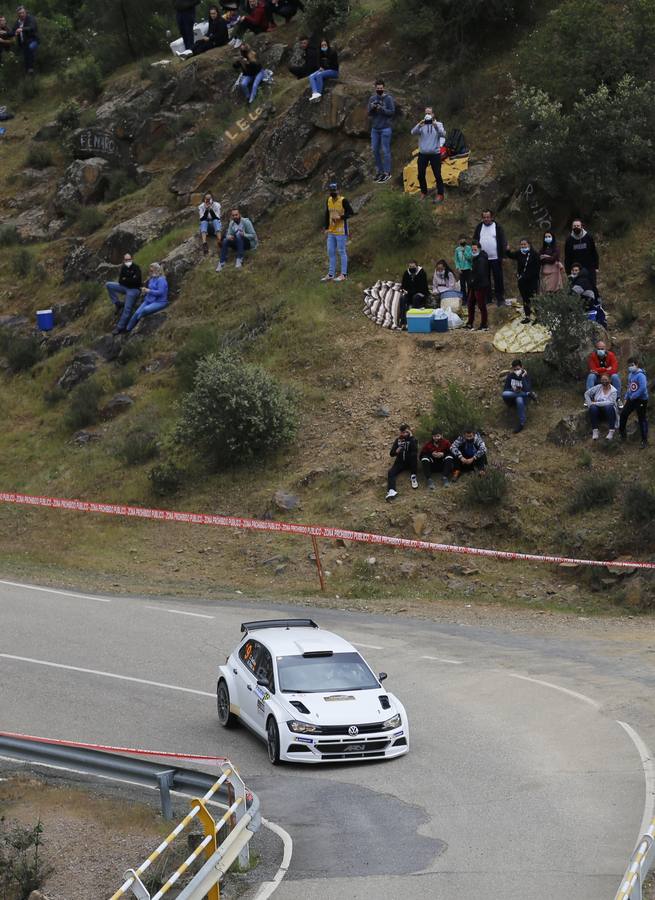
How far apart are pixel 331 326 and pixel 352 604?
991 cm

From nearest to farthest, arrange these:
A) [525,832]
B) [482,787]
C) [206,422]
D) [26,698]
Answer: [525,832] → [482,787] → [26,698] → [206,422]

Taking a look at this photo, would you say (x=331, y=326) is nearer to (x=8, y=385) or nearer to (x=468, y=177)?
(x=468, y=177)

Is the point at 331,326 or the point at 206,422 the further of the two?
the point at 331,326

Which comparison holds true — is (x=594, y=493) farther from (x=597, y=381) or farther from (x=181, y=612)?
(x=181, y=612)

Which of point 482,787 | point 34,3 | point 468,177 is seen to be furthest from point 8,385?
point 34,3

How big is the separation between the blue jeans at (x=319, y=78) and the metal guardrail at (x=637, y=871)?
29.3 metres

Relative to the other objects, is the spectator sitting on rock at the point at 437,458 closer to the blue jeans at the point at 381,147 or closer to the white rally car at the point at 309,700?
the white rally car at the point at 309,700

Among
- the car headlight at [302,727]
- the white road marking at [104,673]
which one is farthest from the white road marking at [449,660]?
the car headlight at [302,727]

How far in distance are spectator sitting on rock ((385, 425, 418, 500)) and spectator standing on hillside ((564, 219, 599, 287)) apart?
5496 millimetres

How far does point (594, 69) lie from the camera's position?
102 ft

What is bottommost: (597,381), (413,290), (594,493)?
(594,493)

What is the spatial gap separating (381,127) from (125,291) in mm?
8166

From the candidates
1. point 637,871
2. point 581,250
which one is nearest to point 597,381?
point 581,250

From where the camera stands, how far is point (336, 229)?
30531mm
